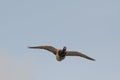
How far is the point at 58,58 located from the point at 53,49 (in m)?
2.64

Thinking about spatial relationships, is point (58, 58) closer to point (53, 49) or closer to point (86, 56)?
point (53, 49)

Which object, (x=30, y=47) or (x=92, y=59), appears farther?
(x=92, y=59)

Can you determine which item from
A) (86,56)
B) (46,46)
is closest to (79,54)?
(86,56)

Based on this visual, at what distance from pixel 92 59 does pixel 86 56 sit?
1.51 m

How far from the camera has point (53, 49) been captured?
74.6 m

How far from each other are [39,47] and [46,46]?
58.3 inches

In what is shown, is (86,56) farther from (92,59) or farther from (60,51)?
(60,51)

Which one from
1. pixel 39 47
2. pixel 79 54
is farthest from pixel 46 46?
pixel 79 54

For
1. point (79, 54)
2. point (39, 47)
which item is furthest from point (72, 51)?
point (39, 47)

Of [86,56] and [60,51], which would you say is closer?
[60,51]

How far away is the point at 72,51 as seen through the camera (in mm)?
74938

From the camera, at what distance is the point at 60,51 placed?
7231 centimetres

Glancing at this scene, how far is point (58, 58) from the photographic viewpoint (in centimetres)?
7294

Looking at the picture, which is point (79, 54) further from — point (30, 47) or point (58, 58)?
point (30, 47)
